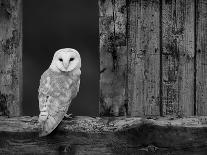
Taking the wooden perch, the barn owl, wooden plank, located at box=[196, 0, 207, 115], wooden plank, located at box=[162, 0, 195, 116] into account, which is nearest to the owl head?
the barn owl

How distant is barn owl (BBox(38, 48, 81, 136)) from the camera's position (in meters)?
3.98

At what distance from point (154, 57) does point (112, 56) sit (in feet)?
0.78

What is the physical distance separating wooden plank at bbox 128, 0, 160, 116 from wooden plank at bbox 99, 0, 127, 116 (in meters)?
0.05

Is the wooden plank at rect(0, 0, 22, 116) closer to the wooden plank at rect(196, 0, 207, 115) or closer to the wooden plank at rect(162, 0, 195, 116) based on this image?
the wooden plank at rect(162, 0, 195, 116)

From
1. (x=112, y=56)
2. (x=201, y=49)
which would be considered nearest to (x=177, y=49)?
(x=201, y=49)

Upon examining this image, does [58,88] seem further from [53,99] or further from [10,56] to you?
[10,56]

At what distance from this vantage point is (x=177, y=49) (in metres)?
4.19

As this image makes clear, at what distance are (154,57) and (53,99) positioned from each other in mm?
621

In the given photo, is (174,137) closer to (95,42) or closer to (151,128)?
(151,128)

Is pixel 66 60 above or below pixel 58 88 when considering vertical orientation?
above

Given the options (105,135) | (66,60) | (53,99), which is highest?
(66,60)

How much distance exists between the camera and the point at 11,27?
421cm

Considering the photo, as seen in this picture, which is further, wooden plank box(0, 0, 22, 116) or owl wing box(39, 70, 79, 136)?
wooden plank box(0, 0, 22, 116)

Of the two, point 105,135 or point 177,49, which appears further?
point 177,49
